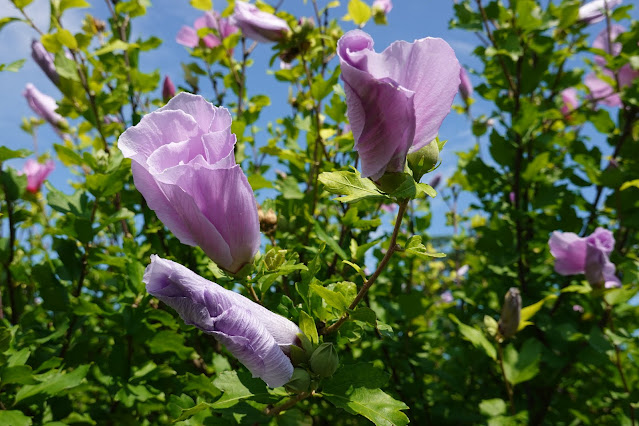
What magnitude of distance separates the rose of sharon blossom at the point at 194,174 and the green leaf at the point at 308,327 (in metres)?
0.14

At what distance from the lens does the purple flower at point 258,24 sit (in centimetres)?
138

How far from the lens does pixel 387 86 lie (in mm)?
547

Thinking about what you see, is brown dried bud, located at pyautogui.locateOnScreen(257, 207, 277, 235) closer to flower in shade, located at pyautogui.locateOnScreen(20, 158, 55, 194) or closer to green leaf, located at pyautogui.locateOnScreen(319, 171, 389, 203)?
green leaf, located at pyautogui.locateOnScreen(319, 171, 389, 203)

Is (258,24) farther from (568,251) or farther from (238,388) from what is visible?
(568,251)

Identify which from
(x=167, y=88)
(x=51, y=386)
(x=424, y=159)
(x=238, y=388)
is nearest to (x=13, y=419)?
(x=51, y=386)

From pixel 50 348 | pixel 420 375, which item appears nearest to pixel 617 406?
pixel 420 375

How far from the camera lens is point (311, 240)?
4.70 feet

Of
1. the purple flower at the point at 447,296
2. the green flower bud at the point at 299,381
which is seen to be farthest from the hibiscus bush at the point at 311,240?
the purple flower at the point at 447,296

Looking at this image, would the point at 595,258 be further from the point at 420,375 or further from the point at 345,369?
the point at 345,369

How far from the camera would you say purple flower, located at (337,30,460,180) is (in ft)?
1.80

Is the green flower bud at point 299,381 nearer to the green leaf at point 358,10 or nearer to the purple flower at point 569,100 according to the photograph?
the green leaf at point 358,10

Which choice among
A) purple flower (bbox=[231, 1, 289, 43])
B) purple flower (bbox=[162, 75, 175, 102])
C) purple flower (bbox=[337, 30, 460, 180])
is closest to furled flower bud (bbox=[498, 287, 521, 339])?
purple flower (bbox=[337, 30, 460, 180])

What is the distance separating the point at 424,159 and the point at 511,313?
769 mm

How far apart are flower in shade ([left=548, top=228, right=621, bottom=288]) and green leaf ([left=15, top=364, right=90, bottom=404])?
4.56 ft
